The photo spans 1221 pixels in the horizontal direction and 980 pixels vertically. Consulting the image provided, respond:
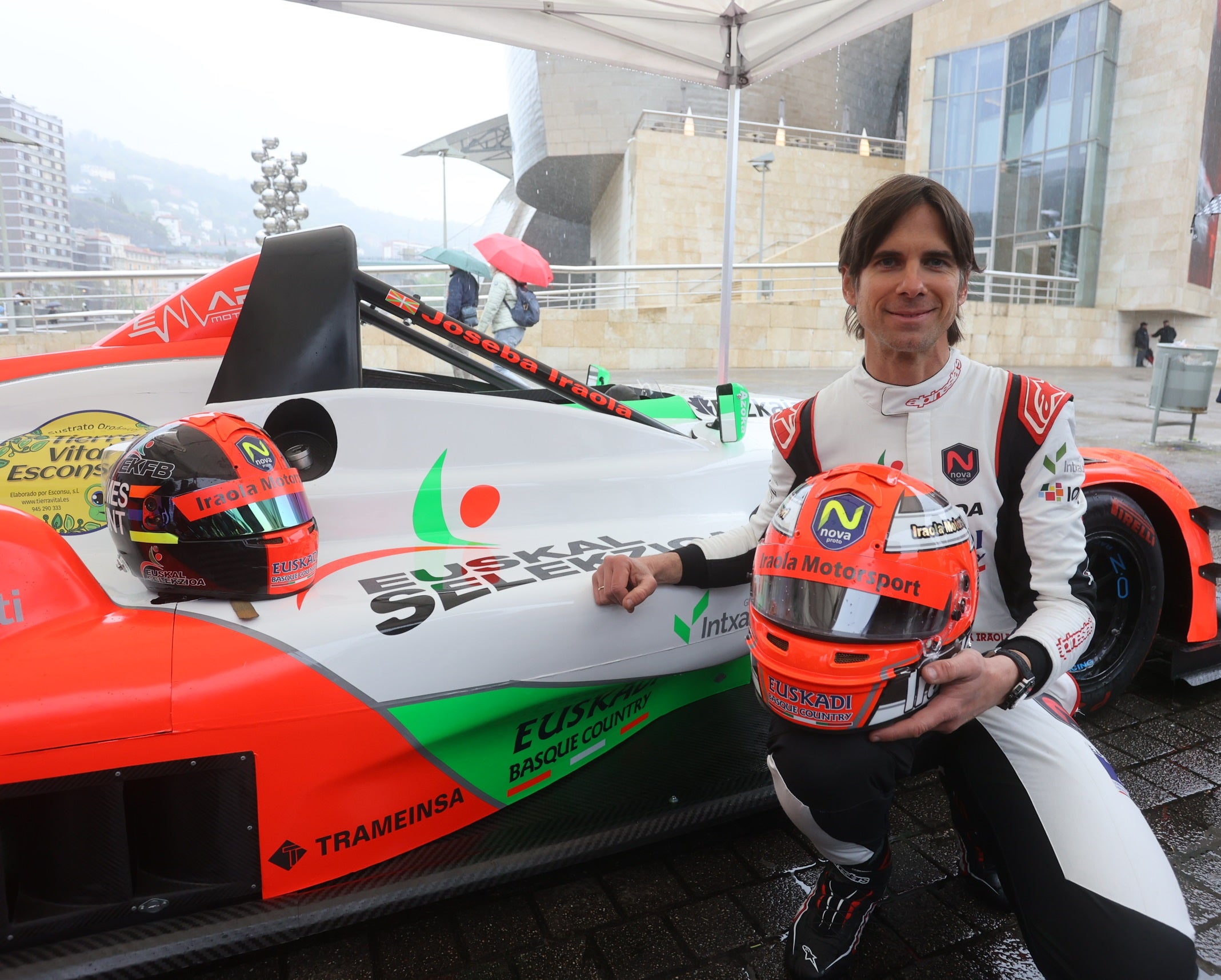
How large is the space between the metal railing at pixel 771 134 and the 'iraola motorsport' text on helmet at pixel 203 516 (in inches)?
860

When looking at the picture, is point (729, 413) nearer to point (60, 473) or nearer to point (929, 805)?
point (929, 805)

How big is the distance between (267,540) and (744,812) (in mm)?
1175

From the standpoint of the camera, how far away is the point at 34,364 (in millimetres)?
2168

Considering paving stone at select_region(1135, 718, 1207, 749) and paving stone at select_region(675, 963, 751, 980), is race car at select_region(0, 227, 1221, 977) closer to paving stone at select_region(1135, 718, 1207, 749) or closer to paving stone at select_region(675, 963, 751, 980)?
paving stone at select_region(1135, 718, 1207, 749)

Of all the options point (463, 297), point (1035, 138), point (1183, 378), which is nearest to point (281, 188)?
point (463, 297)

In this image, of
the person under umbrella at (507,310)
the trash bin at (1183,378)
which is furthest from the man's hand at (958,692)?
the trash bin at (1183,378)

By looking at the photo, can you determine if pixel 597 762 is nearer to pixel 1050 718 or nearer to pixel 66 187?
pixel 1050 718

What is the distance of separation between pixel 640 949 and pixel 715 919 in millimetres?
171

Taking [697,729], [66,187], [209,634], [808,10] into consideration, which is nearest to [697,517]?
[697,729]

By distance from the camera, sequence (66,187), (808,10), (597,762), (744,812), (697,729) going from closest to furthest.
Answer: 1. (744,812)
2. (597,762)
3. (697,729)
4. (808,10)
5. (66,187)

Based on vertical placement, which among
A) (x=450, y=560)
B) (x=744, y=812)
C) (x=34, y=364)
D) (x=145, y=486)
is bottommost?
(x=744, y=812)

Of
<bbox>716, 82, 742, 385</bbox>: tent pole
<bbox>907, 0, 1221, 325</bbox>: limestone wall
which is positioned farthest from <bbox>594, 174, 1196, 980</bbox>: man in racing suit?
<bbox>907, 0, 1221, 325</bbox>: limestone wall

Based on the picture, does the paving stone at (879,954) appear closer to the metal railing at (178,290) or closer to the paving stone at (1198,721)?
the paving stone at (1198,721)

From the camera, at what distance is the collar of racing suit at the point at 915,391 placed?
1.52m
